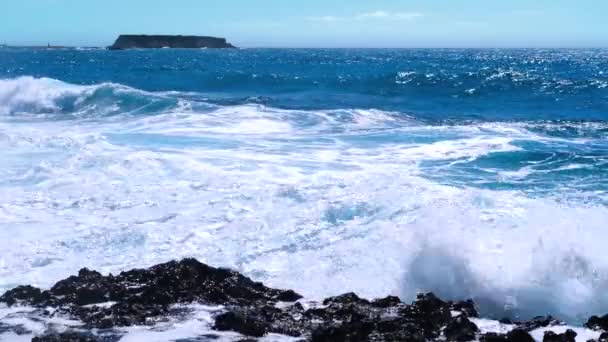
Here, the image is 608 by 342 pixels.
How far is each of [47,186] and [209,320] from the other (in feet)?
19.0

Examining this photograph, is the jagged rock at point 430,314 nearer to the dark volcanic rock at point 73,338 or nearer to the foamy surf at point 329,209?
the foamy surf at point 329,209

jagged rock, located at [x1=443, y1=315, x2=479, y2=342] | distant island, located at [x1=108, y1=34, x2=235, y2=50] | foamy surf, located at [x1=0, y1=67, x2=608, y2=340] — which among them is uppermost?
distant island, located at [x1=108, y1=34, x2=235, y2=50]

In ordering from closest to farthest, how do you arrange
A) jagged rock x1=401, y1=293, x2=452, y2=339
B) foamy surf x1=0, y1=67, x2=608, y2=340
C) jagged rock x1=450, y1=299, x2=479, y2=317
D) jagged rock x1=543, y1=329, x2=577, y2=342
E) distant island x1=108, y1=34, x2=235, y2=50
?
jagged rock x1=543, y1=329, x2=577, y2=342, jagged rock x1=401, y1=293, x2=452, y2=339, jagged rock x1=450, y1=299, x2=479, y2=317, foamy surf x1=0, y1=67, x2=608, y2=340, distant island x1=108, y1=34, x2=235, y2=50

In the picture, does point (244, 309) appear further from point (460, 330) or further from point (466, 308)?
point (466, 308)

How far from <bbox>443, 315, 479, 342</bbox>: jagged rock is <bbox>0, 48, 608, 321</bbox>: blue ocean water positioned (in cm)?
128

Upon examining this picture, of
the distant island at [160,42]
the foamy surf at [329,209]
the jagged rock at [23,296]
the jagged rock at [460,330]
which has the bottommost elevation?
the foamy surf at [329,209]

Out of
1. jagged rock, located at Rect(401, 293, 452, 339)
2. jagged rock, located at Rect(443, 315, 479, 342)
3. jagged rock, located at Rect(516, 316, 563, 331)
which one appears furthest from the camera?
jagged rock, located at Rect(516, 316, 563, 331)

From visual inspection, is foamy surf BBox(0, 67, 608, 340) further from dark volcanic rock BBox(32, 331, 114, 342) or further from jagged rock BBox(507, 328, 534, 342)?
jagged rock BBox(507, 328, 534, 342)

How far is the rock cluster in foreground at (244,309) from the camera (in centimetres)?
455

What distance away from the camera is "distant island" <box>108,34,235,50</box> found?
127m

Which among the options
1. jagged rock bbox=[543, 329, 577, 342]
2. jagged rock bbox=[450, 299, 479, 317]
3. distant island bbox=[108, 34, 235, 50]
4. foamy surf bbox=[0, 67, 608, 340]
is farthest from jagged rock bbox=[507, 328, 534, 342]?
distant island bbox=[108, 34, 235, 50]

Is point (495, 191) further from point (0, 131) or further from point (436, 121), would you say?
point (0, 131)

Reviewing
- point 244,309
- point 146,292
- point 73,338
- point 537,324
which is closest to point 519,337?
point 537,324

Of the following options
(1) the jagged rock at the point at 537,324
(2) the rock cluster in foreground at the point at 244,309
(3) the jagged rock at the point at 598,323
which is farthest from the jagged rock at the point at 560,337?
(3) the jagged rock at the point at 598,323
